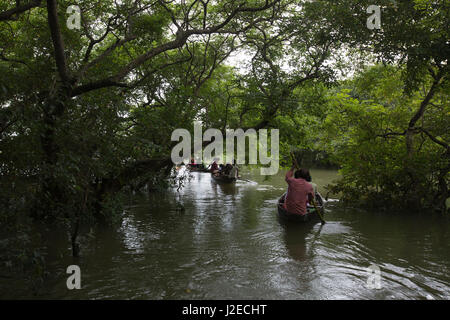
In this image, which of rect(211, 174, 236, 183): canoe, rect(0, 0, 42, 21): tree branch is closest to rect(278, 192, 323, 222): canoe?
rect(0, 0, 42, 21): tree branch

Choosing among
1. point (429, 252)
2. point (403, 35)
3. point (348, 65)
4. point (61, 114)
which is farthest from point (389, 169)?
point (61, 114)

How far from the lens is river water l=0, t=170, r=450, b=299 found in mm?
5117

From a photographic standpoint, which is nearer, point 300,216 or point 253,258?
point 253,258

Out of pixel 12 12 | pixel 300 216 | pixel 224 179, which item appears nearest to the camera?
pixel 12 12

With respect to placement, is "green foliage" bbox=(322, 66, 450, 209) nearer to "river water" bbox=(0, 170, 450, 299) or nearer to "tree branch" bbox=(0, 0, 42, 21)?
"river water" bbox=(0, 170, 450, 299)

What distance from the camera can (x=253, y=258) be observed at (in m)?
6.70

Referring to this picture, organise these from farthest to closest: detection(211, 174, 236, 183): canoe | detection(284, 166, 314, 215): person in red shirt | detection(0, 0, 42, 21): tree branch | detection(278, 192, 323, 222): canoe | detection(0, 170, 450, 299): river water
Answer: detection(211, 174, 236, 183): canoe
detection(278, 192, 323, 222): canoe
detection(284, 166, 314, 215): person in red shirt
detection(0, 0, 42, 21): tree branch
detection(0, 170, 450, 299): river water

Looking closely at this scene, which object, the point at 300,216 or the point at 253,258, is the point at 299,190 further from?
the point at 253,258

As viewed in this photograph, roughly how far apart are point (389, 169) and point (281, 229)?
4.89 m

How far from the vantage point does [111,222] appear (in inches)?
351

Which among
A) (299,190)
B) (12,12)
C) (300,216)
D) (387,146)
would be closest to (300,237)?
(300,216)

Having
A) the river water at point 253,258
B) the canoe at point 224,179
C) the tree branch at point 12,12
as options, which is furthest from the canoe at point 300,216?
the canoe at point 224,179

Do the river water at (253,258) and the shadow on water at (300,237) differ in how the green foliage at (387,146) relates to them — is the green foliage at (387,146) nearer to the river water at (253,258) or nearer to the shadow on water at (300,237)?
the river water at (253,258)
